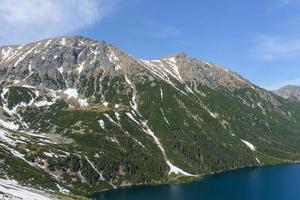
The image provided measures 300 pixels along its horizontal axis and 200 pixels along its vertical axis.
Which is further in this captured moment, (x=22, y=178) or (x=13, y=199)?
(x=22, y=178)

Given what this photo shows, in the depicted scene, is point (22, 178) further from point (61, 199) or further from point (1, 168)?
point (61, 199)

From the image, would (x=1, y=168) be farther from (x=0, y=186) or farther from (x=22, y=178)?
(x=0, y=186)

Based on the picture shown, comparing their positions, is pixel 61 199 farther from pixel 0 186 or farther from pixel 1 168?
pixel 1 168

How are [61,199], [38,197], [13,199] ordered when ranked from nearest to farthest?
[13,199] → [38,197] → [61,199]

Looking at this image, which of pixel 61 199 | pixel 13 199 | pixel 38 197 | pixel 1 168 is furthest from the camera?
pixel 1 168

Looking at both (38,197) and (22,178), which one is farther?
(22,178)

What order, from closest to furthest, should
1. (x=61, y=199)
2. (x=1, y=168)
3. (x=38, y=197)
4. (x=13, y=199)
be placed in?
(x=13, y=199)
(x=38, y=197)
(x=61, y=199)
(x=1, y=168)

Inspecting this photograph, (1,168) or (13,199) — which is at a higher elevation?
(1,168)

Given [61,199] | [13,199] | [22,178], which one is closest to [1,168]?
[22,178]

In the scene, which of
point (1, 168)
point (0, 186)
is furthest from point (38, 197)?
point (1, 168)
